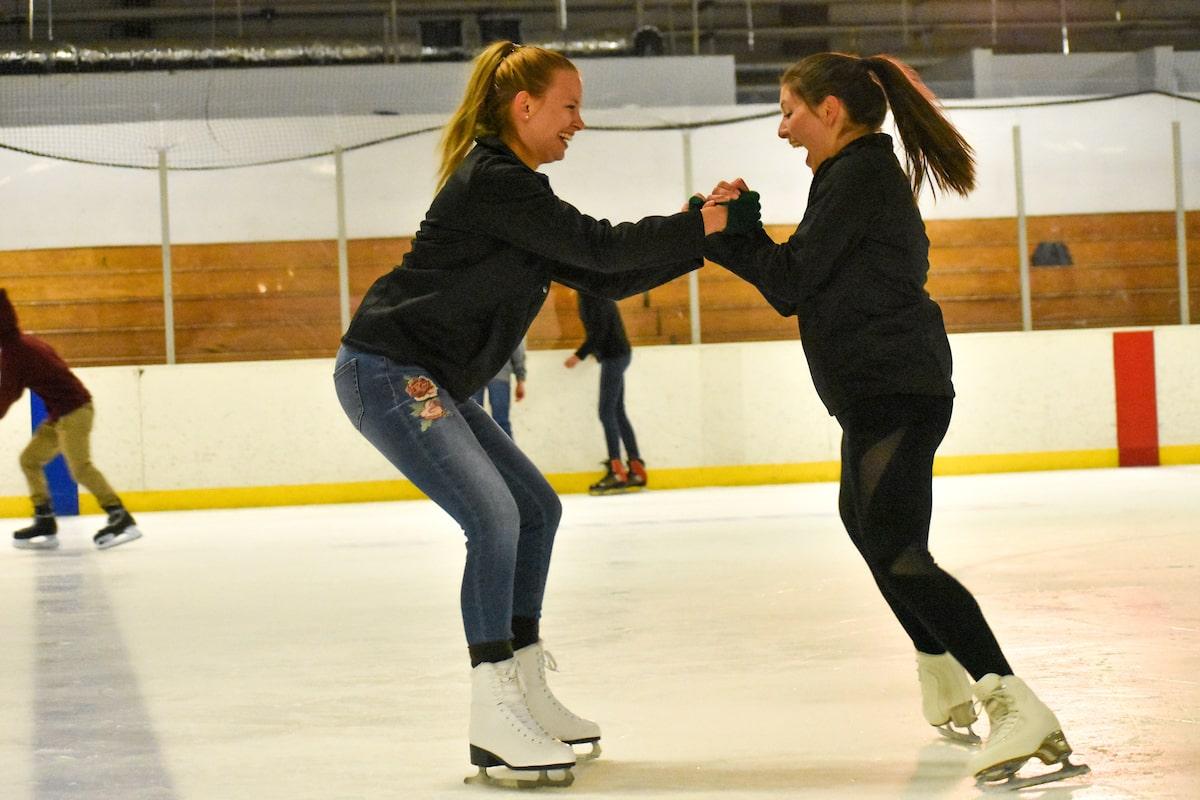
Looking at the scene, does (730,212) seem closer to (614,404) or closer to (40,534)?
(40,534)

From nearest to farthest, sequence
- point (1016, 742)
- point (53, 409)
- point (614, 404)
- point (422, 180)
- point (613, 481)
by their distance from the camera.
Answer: point (1016, 742)
point (53, 409)
point (614, 404)
point (613, 481)
point (422, 180)

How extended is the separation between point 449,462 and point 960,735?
3.53 ft

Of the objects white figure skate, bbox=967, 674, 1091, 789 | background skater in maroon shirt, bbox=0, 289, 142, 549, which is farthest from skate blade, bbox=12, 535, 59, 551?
white figure skate, bbox=967, 674, 1091, 789

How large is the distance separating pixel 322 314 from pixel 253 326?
604 millimetres

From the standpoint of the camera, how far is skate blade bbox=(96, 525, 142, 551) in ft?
23.3

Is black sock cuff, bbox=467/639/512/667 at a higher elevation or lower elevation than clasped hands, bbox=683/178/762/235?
lower

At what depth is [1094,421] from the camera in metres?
9.89

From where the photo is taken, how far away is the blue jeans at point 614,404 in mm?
9102

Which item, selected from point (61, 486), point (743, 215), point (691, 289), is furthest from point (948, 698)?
point (61, 486)

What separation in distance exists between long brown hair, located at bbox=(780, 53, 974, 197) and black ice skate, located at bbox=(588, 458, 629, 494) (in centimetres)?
663

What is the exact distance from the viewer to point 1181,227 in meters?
10.1

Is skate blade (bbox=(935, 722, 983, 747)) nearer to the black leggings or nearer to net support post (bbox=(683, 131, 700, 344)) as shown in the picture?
the black leggings

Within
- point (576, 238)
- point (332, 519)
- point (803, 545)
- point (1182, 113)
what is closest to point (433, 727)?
point (576, 238)

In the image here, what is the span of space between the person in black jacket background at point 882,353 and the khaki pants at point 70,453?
5364mm
